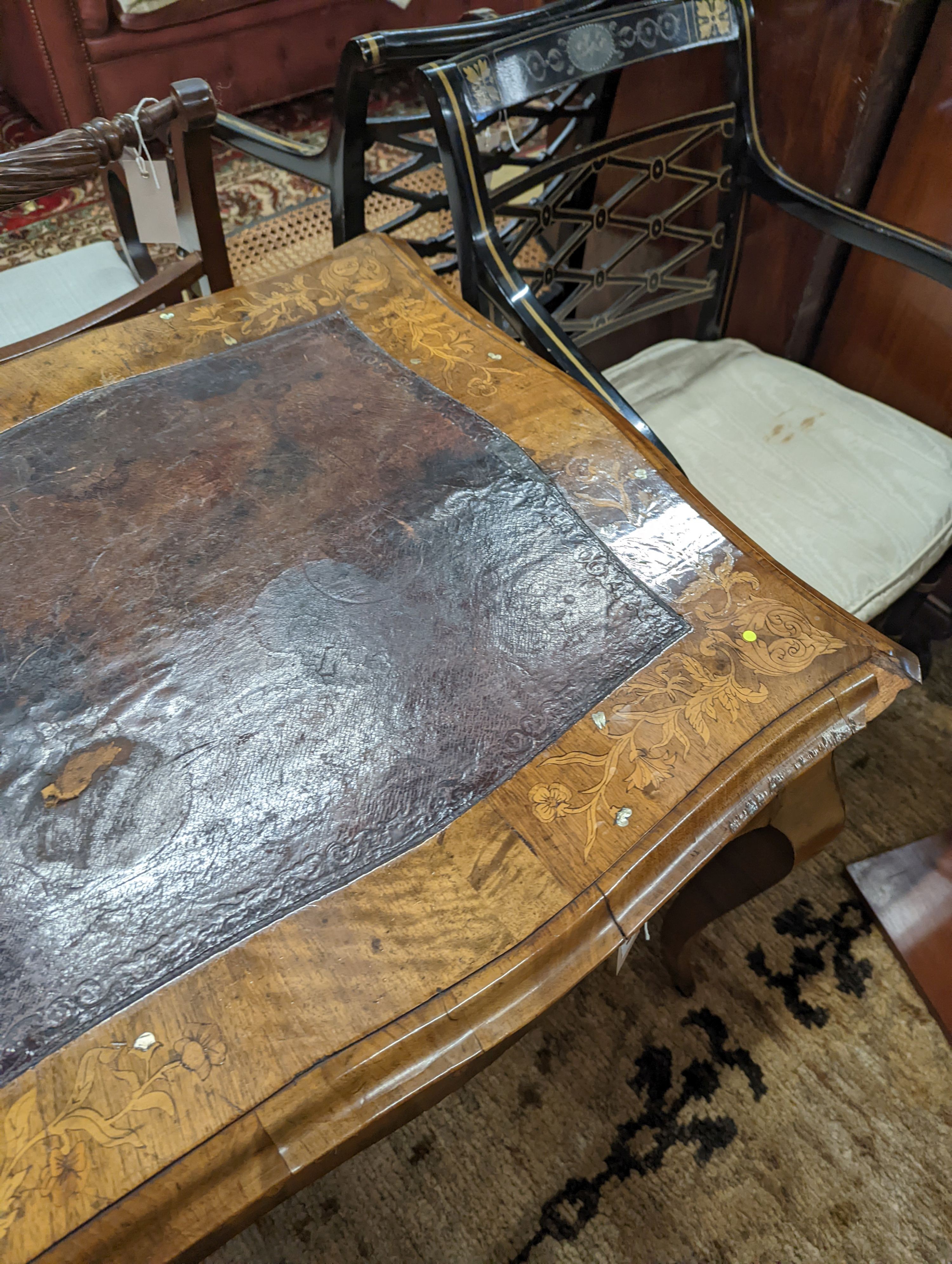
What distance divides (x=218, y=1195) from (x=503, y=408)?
2.59ft

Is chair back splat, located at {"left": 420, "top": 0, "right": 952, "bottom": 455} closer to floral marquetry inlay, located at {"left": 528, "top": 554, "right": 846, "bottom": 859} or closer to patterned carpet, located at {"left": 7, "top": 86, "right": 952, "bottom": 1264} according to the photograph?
floral marquetry inlay, located at {"left": 528, "top": 554, "right": 846, "bottom": 859}

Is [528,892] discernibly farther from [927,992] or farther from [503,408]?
[927,992]

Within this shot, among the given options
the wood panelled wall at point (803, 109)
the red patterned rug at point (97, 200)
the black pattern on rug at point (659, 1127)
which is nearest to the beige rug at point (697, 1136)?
the black pattern on rug at point (659, 1127)

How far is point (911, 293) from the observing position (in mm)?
1471

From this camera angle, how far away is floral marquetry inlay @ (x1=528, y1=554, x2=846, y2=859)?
0.67 meters

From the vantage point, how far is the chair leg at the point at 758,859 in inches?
33.7

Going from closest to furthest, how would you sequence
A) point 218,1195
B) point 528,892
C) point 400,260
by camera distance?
point 218,1195, point 528,892, point 400,260

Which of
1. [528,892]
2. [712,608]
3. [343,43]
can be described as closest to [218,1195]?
[528,892]

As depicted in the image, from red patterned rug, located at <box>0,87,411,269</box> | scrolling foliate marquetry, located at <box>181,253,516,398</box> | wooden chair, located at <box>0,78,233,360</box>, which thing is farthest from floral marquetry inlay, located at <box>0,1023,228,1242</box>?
red patterned rug, located at <box>0,87,411,269</box>

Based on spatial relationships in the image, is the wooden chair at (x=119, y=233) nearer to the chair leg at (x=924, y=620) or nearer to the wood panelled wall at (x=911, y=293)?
the wood panelled wall at (x=911, y=293)

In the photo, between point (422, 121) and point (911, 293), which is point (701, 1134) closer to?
point (911, 293)

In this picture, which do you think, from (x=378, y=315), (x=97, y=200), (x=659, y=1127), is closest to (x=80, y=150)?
(x=378, y=315)

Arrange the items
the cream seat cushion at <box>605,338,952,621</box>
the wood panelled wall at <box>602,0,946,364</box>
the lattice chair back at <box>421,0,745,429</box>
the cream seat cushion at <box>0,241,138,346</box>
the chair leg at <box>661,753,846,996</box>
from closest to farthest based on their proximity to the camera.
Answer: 1. the chair leg at <box>661,753,846,996</box>
2. the lattice chair back at <box>421,0,745,429</box>
3. the cream seat cushion at <box>605,338,952,621</box>
4. the wood panelled wall at <box>602,0,946,364</box>
5. the cream seat cushion at <box>0,241,138,346</box>

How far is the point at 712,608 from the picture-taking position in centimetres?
79
